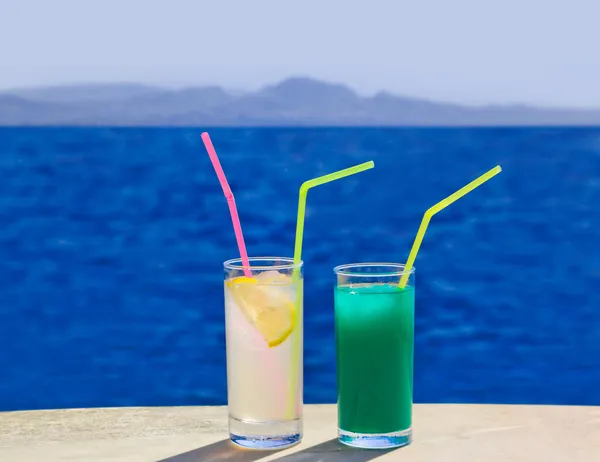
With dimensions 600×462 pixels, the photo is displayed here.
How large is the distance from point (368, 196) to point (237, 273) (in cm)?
844

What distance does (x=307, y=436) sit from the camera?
3.55 feet

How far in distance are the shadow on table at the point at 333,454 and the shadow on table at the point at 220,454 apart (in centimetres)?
3

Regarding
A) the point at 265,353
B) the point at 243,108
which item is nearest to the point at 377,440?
the point at 265,353

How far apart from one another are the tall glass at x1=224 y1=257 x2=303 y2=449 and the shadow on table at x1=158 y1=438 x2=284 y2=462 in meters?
0.01

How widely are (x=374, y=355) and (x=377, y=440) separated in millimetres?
97

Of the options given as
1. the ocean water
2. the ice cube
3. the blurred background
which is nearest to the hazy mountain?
the blurred background

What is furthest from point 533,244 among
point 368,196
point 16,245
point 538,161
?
point 16,245

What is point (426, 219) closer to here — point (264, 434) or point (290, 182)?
point (264, 434)

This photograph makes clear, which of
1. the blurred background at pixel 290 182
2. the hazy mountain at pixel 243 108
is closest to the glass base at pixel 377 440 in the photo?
the blurred background at pixel 290 182

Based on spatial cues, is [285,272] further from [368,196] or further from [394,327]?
[368,196]

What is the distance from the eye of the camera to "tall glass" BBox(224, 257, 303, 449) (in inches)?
40.3

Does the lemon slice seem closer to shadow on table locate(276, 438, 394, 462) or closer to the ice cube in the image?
the ice cube

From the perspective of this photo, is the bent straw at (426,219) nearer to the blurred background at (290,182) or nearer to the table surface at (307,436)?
the table surface at (307,436)

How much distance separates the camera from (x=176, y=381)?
623cm
